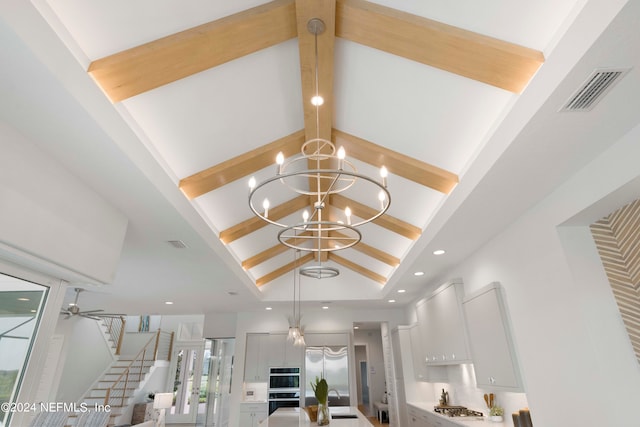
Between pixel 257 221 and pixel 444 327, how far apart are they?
316cm

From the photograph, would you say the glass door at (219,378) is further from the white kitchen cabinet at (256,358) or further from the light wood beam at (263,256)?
the light wood beam at (263,256)

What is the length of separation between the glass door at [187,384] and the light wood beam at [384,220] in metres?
7.08

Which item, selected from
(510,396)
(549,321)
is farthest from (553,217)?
(510,396)

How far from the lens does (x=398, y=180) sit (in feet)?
12.7

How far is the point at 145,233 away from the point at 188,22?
225 centimetres

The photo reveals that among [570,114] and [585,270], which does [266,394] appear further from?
[570,114]

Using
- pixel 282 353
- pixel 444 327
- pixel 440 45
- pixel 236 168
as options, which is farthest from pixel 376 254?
pixel 440 45

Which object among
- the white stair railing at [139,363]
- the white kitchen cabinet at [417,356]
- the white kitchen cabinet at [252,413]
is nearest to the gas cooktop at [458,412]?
the white kitchen cabinet at [417,356]

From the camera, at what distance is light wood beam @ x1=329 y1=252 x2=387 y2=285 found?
6.91m

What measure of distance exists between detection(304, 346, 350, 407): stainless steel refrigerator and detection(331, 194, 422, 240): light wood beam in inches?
162

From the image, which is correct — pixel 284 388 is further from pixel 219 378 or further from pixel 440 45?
pixel 440 45

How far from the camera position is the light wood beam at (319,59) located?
7.45 ft

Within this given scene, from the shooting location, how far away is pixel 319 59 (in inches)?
105

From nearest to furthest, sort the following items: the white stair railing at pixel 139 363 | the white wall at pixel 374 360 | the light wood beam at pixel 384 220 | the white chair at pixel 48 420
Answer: the white chair at pixel 48 420 < the light wood beam at pixel 384 220 < the white stair railing at pixel 139 363 < the white wall at pixel 374 360
